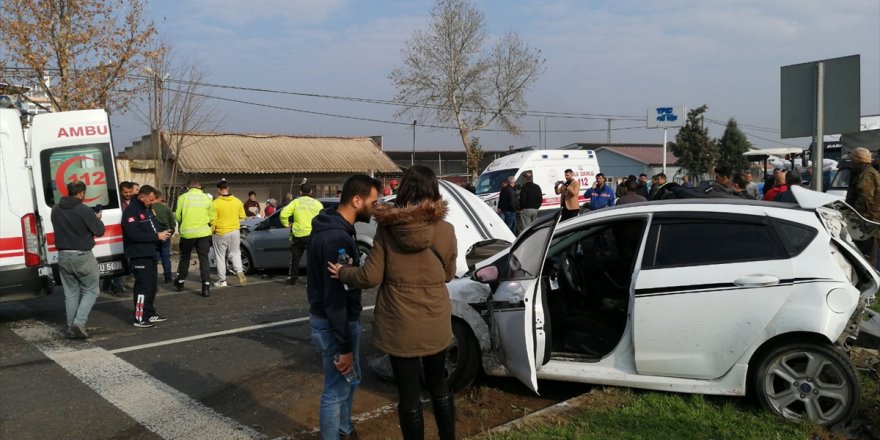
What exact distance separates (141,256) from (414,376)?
5.84 meters

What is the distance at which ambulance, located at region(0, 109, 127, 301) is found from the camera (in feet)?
25.6

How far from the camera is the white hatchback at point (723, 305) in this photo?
166 inches

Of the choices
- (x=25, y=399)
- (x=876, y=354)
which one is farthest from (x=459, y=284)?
(x=25, y=399)

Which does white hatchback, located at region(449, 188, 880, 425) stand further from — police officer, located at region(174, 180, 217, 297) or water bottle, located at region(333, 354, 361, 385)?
police officer, located at region(174, 180, 217, 297)

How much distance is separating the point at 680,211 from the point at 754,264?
2.09ft

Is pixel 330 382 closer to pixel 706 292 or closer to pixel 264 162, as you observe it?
pixel 706 292

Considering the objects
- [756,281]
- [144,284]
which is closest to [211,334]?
[144,284]

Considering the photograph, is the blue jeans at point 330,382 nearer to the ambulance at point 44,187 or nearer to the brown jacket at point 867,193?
the ambulance at point 44,187

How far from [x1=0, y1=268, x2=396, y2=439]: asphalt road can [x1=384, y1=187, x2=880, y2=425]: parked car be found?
1484 millimetres

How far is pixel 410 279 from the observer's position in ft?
11.3

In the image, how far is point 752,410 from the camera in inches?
176

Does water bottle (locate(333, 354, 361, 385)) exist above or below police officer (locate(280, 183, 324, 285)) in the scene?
below

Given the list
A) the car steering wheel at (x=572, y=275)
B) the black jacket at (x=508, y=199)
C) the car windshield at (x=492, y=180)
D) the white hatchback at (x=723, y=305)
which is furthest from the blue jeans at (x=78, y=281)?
the car windshield at (x=492, y=180)

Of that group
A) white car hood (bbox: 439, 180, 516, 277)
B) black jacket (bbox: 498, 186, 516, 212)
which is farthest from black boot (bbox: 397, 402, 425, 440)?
black jacket (bbox: 498, 186, 516, 212)
